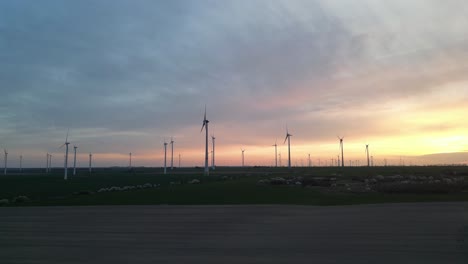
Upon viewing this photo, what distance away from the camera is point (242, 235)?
17.1 meters

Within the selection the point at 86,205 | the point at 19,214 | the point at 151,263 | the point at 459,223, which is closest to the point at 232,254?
the point at 151,263

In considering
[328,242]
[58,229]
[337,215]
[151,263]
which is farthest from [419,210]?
[58,229]

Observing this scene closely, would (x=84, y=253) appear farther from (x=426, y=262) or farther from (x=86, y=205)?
(x=86, y=205)

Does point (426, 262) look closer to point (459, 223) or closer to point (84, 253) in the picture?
point (459, 223)

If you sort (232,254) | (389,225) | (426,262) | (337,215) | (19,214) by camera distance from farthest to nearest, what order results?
1. (19,214)
2. (337,215)
3. (389,225)
4. (232,254)
5. (426,262)

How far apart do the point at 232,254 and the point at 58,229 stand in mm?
10261

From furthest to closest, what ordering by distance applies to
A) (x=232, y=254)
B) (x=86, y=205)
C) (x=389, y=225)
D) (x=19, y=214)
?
(x=86, y=205), (x=19, y=214), (x=389, y=225), (x=232, y=254)

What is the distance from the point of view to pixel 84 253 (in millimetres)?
13961

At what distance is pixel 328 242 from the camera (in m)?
15.2

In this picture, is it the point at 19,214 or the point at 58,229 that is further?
the point at 19,214

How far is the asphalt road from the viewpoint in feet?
42.8

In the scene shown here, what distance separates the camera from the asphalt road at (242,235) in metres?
13.0

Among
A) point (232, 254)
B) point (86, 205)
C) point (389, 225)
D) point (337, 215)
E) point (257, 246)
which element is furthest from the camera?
point (86, 205)

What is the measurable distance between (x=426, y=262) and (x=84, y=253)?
10854mm
